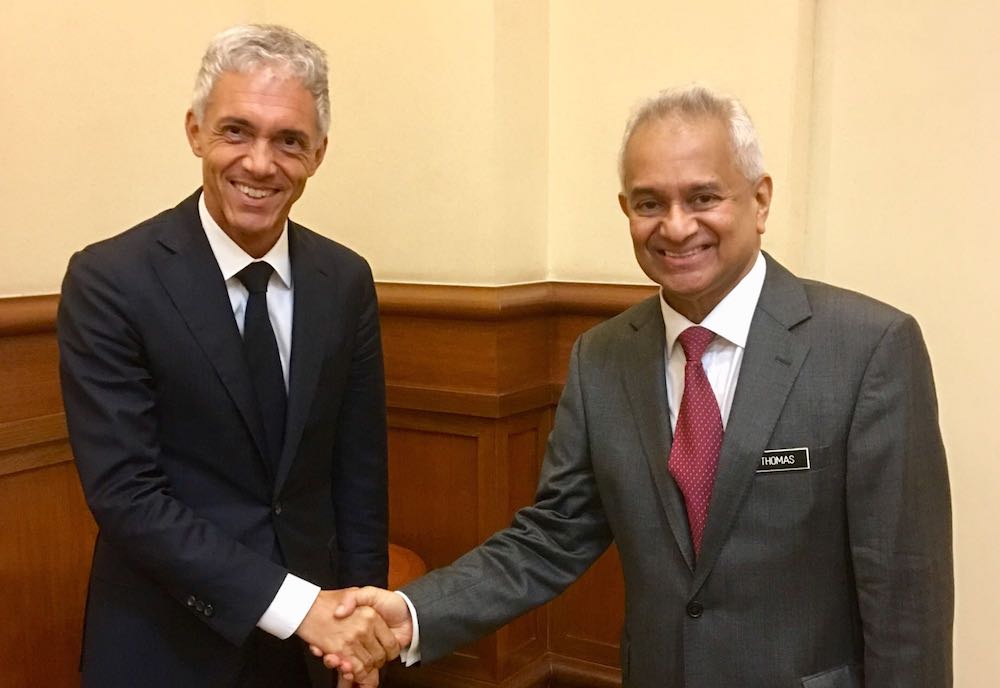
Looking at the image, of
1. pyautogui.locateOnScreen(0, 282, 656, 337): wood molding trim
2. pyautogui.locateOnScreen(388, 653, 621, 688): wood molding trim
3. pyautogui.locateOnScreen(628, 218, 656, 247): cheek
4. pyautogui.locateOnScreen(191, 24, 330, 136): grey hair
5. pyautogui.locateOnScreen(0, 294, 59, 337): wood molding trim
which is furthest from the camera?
pyautogui.locateOnScreen(388, 653, 621, 688): wood molding trim

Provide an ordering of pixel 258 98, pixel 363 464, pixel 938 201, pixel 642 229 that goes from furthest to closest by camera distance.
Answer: pixel 938 201
pixel 363 464
pixel 258 98
pixel 642 229

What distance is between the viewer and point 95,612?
5.67 ft

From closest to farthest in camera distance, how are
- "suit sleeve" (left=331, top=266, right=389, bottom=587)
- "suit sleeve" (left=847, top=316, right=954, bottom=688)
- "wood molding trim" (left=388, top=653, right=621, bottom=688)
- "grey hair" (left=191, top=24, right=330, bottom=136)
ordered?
"suit sleeve" (left=847, top=316, right=954, bottom=688) < "grey hair" (left=191, top=24, right=330, bottom=136) < "suit sleeve" (left=331, top=266, right=389, bottom=587) < "wood molding trim" (left=388, top=653, right=621, bottom=688)

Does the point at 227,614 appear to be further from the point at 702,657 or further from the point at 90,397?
the point at 702,657

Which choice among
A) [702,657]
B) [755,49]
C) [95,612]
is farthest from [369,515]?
[755,49]

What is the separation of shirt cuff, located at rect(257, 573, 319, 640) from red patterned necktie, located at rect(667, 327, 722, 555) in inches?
27.9

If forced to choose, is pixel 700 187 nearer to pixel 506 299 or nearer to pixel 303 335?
pixel 303 335

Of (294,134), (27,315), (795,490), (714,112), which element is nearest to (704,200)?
(714,112)

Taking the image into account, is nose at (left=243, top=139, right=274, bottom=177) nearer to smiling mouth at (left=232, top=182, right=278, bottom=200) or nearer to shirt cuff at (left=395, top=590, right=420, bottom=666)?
smiling mouth at (left=232, top=182, right=278, bottom=200)

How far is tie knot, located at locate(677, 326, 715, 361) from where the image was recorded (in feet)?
5.23

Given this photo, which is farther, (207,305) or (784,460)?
(207,305)

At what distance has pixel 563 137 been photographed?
9.10 feet

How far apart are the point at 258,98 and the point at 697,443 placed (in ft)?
3.18

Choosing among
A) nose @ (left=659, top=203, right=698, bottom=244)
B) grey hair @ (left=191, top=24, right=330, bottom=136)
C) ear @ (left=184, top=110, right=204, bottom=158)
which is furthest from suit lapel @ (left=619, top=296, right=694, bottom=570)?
ear @ (left=184, top=110, right=204, bottom=158)
